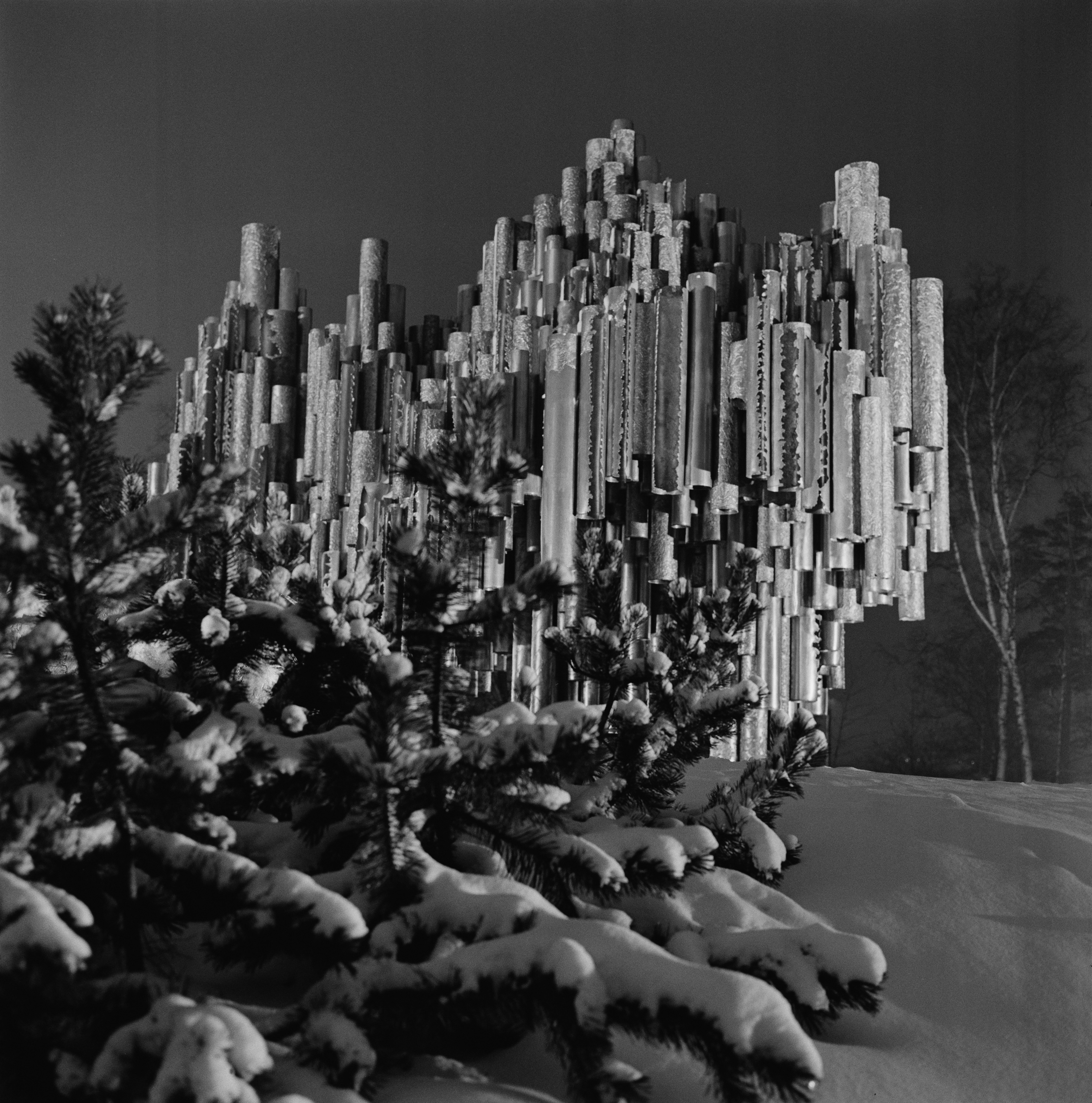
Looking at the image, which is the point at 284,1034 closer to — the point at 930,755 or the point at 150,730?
the point at 150,730

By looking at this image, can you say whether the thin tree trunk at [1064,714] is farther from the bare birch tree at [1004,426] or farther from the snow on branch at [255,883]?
the snow on branch at [255,883]

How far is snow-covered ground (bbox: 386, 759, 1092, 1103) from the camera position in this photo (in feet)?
2.80

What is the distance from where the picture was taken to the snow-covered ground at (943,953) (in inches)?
33.6

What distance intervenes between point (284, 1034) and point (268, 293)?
163 inches

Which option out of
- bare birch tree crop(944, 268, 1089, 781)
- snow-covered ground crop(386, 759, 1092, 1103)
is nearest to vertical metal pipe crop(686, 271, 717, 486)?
snow-covered ground crop(386, 759, 1092, 1103)

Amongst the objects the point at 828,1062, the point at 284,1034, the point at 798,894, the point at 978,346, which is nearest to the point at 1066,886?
the point at 798,894

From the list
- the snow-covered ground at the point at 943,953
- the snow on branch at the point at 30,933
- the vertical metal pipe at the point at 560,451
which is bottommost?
the snow-covered ground at the point at 943,953

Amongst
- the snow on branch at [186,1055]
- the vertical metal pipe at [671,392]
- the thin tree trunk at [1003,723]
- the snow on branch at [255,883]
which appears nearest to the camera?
the snow on branch at [186,1055]

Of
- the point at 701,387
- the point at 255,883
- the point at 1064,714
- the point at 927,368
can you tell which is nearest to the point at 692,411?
the point at 701,387

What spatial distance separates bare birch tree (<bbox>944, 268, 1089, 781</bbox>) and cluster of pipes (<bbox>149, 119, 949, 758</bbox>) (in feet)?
3.83

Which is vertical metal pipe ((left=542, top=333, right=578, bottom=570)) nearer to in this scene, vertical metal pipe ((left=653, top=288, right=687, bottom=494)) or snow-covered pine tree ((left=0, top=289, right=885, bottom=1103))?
vertical metal pipe ((left=653, top=288, right=687, bottom=494))

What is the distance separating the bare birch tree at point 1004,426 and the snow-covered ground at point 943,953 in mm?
3413

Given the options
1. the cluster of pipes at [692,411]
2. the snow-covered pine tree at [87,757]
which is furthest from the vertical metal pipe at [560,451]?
the snow-covered pine tree at [87,757]

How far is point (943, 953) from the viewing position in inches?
41.7
